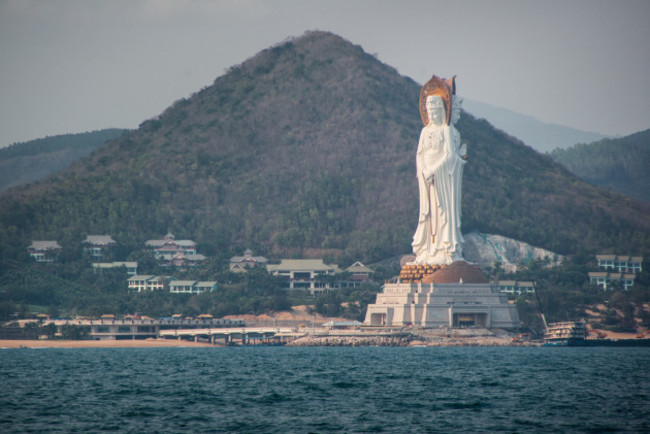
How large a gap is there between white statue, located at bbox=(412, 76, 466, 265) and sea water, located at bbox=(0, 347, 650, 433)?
109ft

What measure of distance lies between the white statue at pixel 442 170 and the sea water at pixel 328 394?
33.2 metres

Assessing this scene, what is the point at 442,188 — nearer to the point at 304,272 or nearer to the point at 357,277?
the point at 357,277

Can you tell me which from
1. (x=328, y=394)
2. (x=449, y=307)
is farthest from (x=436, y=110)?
(x=328, y=394)

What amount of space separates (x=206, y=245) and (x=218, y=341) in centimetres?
5337

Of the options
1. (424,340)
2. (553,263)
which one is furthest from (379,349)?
(553,263)

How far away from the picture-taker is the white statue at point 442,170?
137750 mm

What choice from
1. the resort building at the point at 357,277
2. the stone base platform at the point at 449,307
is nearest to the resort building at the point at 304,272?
the resort building at the point at 357,277

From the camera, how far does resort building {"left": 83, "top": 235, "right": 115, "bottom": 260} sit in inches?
7343

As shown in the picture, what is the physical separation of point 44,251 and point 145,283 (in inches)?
781

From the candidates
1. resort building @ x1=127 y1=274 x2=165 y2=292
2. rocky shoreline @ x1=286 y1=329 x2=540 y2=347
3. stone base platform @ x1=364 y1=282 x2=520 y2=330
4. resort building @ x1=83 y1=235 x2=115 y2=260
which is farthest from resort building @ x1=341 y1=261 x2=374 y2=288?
Result: rocky shoreline @ x1=286 y1=329 x2=540 y2=347

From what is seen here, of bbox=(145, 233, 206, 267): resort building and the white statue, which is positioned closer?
the white statue

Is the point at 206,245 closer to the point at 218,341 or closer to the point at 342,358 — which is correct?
the point at 218,341

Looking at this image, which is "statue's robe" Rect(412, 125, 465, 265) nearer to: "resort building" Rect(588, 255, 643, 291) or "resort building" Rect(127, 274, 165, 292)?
"resort building" Rect(588, 255, 643, 291)

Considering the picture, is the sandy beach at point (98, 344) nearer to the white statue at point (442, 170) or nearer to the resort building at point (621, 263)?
the white statue at point (442, 170)
